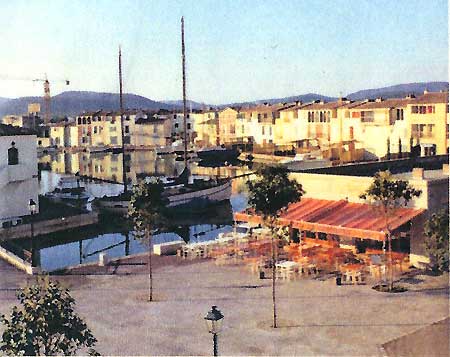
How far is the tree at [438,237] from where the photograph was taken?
180 inches

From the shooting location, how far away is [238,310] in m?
4.44

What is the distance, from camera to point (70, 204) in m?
11.1

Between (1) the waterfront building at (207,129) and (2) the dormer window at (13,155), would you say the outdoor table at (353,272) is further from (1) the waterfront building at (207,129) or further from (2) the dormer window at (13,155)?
(2) the dormer window at (13,155)

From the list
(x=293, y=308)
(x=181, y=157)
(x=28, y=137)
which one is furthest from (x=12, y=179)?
(x=181, y=157)

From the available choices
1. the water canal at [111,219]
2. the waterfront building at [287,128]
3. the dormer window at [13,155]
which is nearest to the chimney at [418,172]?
the waterfront building at [287,128]

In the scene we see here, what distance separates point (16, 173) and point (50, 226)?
93 cm

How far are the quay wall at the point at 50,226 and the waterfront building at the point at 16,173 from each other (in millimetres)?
96

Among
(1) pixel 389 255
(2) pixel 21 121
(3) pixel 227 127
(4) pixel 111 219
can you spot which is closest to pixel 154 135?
(4) pixel 111 219

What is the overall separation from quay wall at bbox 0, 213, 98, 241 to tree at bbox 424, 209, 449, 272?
4.25 meters

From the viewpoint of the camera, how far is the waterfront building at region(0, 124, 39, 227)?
7.93m

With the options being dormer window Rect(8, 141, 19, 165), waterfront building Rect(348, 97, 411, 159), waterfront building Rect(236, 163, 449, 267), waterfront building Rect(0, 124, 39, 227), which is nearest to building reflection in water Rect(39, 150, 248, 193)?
waterfront building Rect(0, 124, 39, 227)

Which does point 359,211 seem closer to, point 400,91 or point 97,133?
point 400,91

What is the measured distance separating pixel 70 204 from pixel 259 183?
22.7 ft

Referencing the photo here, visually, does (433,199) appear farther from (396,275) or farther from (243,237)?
(243,237)
